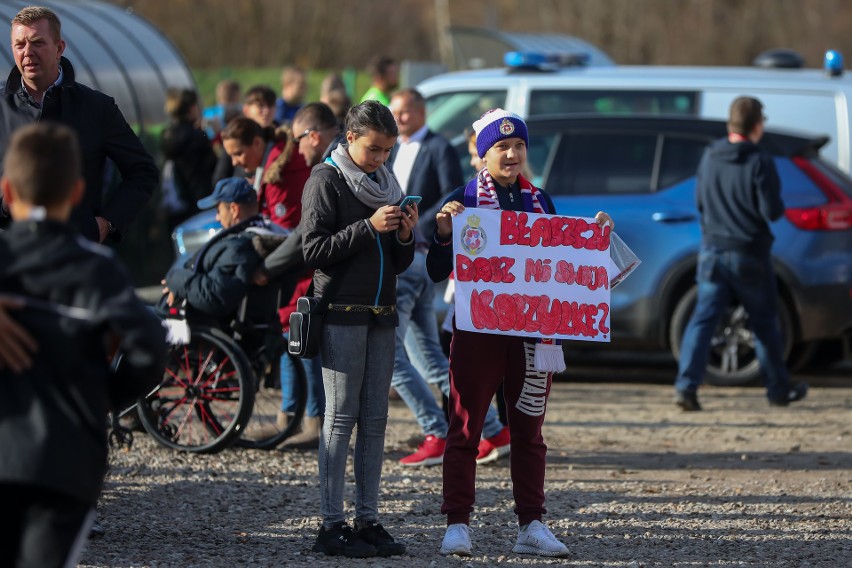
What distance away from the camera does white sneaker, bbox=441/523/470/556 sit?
5.59 meters

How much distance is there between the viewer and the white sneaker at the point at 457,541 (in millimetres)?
5590

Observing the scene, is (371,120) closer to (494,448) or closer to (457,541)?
(457,541)

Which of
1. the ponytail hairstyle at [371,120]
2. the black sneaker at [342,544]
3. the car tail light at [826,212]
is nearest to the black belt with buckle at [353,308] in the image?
the ponytail hairstyle at [371,120]

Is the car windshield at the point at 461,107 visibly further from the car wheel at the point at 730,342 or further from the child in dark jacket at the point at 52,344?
the child in dark jacket at the point at 52,344

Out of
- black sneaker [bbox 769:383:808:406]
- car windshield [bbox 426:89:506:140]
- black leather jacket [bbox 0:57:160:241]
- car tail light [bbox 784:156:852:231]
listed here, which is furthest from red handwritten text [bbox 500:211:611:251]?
car windshield [bbox 426:89:506:140]

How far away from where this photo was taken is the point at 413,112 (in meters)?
7.96

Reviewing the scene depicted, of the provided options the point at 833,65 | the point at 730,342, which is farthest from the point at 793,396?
the point at 833,65

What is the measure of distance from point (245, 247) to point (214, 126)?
744 centimetres

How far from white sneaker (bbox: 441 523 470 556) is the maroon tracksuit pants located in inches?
1.4

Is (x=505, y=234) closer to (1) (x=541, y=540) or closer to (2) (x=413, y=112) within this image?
(1) (x=541, y=540)

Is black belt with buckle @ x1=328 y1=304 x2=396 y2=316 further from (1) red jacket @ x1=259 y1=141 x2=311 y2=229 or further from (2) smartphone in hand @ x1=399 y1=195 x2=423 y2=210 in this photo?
(1) red jacket @ x1=259 y1=141 x2=311 y2=229

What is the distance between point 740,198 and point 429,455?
2.88 metres

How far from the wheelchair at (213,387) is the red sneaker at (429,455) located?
67 centimetres

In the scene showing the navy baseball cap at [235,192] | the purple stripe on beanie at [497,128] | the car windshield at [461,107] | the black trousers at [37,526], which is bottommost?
the black trousers at [37,526]
